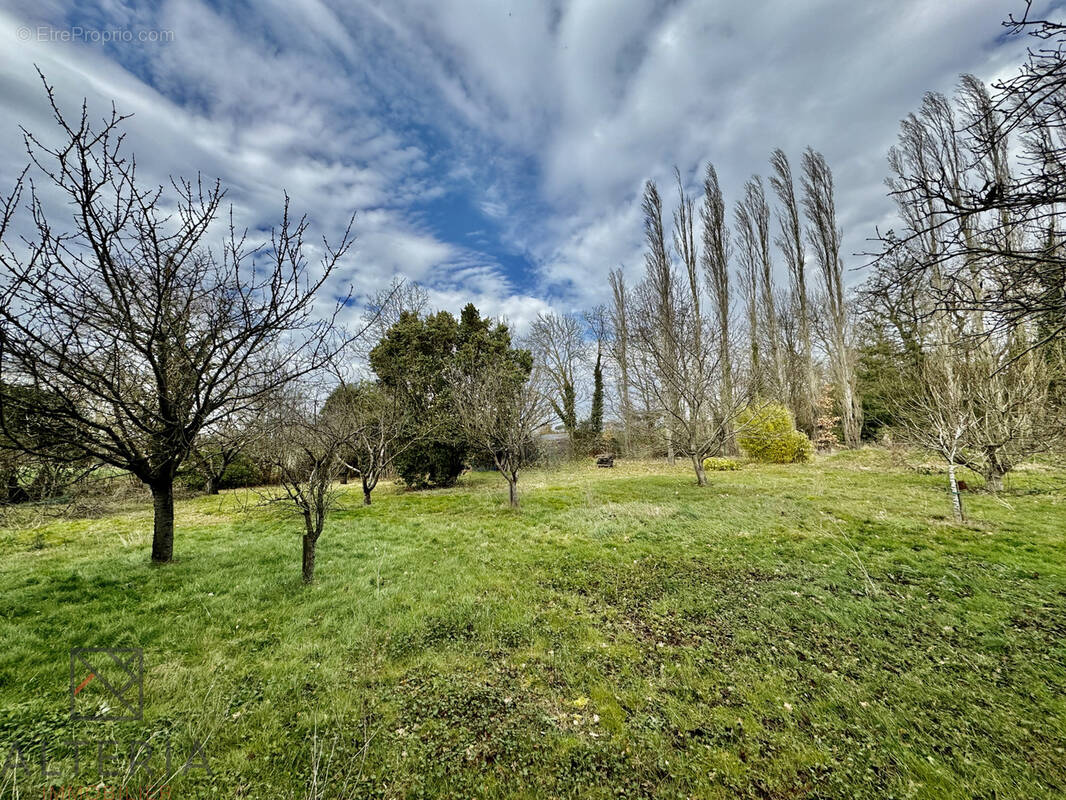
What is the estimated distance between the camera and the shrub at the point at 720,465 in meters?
14.3

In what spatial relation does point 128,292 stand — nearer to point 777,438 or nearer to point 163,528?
point 163,528

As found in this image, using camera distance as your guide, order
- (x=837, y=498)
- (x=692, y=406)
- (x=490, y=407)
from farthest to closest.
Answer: (x=692, y=406)
(x=490, y=407)
(x=837, y=498)

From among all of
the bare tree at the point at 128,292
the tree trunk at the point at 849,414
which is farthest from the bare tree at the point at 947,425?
the tree trunk at the point at 849,414

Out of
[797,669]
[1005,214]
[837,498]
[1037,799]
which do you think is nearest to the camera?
[1037,799]

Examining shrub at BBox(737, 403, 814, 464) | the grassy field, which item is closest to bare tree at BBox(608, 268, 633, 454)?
shrub at BBox(737, 403, 814, 464)

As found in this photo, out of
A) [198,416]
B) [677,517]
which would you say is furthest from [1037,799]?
[198,416]

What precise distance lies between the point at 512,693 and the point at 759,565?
152 inches

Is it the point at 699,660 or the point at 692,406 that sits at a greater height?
the point at 692,406

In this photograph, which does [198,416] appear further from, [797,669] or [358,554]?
[797,669]

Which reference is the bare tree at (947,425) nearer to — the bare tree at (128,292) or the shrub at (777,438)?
the shrub at (777,438)

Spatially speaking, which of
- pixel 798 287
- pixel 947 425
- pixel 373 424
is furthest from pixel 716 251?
pixel 373 424

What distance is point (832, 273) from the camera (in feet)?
61.3

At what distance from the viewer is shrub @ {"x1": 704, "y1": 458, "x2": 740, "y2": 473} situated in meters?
14.3

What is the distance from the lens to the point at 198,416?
4301mm
